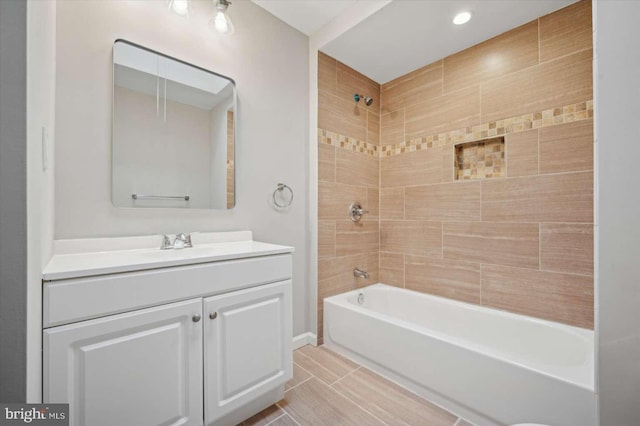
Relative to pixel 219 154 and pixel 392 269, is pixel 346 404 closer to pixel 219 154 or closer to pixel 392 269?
pixel 392 269

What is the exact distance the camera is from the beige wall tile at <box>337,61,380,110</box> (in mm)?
2361

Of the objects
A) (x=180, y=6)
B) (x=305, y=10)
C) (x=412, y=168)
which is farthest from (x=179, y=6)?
(x=412, y=168)

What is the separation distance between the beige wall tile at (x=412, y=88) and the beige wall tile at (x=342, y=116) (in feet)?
1.03

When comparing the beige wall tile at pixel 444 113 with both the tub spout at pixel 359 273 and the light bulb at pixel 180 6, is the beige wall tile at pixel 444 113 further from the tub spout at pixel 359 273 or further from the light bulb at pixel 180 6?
the light bulb at pixel 180 6

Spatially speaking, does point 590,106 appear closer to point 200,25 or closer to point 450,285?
point 450,285

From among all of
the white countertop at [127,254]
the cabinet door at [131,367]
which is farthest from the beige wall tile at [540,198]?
the cabinet door at [131,367]

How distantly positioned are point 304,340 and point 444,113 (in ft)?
7.24

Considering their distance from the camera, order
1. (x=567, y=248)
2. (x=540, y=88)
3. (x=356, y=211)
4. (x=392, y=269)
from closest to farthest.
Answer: (x=567, y=248) < (x=540, y=88) < (x=356, y=211) < (x=392, y=269)

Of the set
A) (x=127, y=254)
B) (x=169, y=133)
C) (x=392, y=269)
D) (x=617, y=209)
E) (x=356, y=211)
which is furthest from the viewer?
(x=392, y=269)

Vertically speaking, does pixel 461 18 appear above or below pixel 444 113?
above

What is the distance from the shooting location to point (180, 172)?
1.56 m

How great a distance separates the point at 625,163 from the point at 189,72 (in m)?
2.05

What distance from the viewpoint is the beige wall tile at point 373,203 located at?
2.59m

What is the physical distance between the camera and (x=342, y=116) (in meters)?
2.36
